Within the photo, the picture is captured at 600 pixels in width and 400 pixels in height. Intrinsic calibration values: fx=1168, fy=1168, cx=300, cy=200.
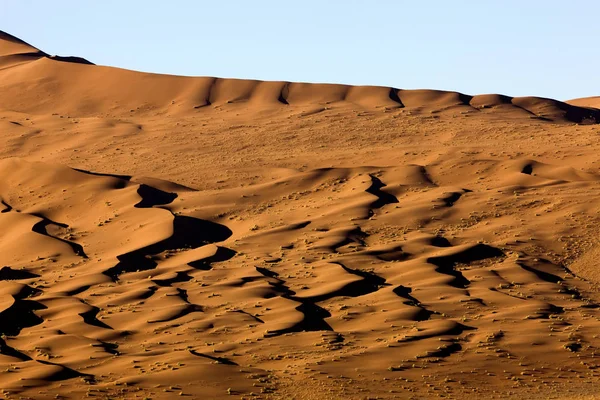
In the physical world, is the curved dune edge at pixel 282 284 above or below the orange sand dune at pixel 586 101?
below

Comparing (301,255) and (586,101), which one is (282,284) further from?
(586,101)

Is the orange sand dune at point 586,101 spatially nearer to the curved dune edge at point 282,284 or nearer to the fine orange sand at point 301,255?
the fine orange sand at point 301,255

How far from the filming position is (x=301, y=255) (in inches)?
955

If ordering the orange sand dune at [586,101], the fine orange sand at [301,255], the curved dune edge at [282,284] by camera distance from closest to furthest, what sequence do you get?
the fine orange sand at [301,255], the curved dune edge at [282,284], the orange sand dune at [586,101]

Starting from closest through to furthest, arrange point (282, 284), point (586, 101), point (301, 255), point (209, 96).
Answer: point (282, 284)
point (301, 255)
point (209, 96)
point (586, 101)

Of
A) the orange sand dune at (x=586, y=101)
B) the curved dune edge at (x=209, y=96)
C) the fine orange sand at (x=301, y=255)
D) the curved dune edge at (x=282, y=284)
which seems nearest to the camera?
the fine orange sand at (x=301, y=255)

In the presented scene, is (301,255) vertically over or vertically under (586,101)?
under

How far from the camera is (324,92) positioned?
44625 millimetres

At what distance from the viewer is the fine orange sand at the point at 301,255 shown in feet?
58.2

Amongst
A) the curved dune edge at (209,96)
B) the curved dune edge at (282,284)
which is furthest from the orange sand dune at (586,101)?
the curved dune edge at (282,284)

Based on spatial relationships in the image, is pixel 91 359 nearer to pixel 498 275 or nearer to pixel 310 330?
pixel 310 330

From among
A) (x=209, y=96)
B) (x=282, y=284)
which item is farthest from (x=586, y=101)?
(x=282, y=284)

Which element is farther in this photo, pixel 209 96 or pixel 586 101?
pixel 586 101

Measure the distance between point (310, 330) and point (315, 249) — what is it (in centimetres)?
506
